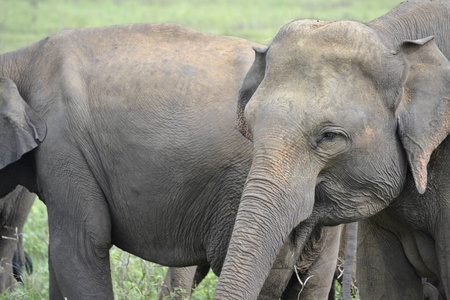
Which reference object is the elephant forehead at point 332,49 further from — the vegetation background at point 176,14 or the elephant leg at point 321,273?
the vegetation background at point 176,14

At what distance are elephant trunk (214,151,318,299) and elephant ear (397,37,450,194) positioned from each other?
0.37 m

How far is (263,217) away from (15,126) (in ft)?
6.05

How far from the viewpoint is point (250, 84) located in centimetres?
332

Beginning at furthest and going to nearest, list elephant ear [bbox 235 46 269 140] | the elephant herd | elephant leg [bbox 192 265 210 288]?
elephant leg [bbox 192 265 210 288], elephant ear [bbox 235 46 269 140], the elephant herd

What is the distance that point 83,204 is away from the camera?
162 inches

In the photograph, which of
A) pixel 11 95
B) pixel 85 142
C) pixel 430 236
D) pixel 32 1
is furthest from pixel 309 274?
pixel 32 1

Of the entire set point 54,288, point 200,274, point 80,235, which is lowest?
point 200,274

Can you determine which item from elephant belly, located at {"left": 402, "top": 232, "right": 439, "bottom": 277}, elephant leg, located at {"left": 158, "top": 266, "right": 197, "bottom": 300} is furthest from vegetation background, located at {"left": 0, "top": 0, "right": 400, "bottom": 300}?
elephant belly, located at {"left": 402, "top": 232, "right": 439, "bottom": 277}

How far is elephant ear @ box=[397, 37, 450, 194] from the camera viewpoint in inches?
116

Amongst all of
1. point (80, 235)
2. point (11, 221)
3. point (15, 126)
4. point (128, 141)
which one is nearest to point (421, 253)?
point (128, 141)

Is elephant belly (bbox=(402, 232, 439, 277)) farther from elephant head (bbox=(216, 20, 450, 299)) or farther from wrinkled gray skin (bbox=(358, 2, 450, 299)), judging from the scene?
elephant head (bbox=(216, 20, 450, 299))

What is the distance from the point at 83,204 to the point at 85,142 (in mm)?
297

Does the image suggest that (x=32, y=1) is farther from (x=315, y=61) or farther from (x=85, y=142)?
(x=315, y=61)

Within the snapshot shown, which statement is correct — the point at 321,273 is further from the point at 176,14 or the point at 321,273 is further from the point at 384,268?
the point at 176,14
